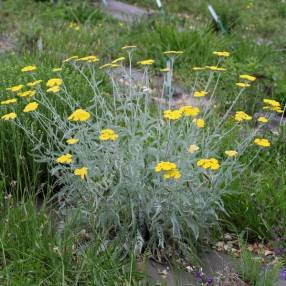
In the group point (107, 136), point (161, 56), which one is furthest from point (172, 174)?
point (161, 56)

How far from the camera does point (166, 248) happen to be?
307 centimetres

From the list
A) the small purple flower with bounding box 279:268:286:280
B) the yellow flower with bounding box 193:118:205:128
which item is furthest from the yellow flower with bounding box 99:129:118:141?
the small purple flower with bounding box 279:268:286:280

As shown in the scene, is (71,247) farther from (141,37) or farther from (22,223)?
(141,37)

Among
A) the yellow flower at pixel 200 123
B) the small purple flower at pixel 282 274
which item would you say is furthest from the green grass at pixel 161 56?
the yellow flower at pixel 200 123

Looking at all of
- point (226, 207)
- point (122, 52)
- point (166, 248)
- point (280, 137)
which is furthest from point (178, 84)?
point (166, 248)

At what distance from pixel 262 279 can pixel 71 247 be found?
36.0 inches

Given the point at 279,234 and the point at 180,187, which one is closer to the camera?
the point at 180,187

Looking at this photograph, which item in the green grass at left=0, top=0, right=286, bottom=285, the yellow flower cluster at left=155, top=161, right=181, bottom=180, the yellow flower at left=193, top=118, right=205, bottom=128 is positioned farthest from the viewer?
the green grass at left=0, top=0, right=286, bottom=285

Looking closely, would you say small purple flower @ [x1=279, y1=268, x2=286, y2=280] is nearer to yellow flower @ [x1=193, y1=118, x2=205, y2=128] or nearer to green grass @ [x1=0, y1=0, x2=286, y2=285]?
green grass @ [x1=0, y1=0, x2=286, y2=285]

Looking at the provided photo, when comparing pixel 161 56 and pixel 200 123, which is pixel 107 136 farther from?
pixel 161 56

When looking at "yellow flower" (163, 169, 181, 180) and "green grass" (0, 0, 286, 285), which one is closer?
"yellow flower" (163, 169, 181, 180)

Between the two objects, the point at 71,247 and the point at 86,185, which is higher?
the point at 86,185

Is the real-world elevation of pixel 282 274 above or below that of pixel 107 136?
below

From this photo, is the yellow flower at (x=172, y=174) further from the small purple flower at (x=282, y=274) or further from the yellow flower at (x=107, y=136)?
the small purple flower at (x=282, y=274)
